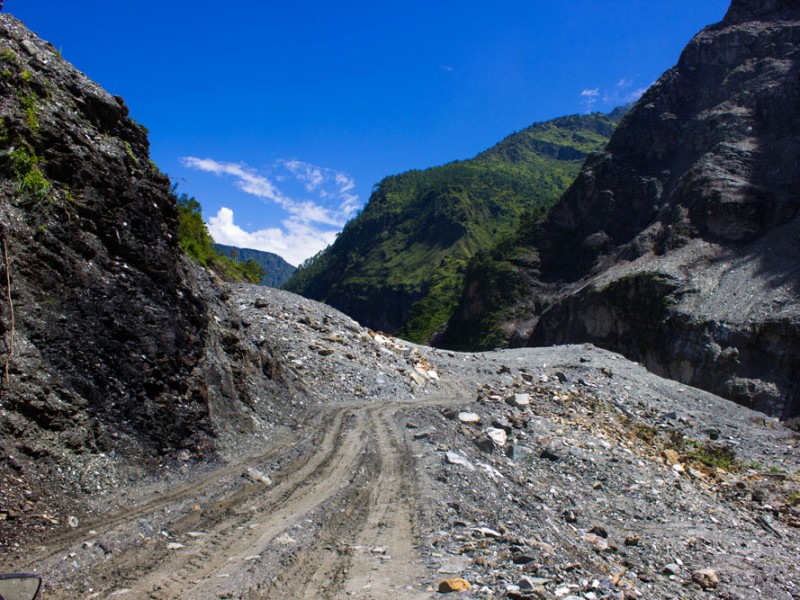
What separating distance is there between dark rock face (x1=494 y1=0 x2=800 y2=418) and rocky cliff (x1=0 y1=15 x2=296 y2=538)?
37.3 meters

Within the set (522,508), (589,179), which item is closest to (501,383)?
(522,508)

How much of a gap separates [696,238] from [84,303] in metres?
56.6

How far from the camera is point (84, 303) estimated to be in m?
6.79

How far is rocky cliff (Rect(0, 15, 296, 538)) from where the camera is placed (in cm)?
588

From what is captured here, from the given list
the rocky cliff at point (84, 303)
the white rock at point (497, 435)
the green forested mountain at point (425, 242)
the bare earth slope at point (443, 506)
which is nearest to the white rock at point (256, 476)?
the bare earth slope at point (443, 506)

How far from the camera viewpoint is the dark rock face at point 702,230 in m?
37.2

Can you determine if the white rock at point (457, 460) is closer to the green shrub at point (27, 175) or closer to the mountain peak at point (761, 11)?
the green shrub at point (27, 175)

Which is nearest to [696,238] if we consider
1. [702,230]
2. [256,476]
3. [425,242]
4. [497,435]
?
[702,230]

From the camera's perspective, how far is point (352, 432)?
10.7m

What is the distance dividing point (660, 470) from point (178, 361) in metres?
10.7

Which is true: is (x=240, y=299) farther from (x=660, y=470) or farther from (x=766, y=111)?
(x=766, y=111)

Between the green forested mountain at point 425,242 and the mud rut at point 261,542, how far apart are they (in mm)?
92169

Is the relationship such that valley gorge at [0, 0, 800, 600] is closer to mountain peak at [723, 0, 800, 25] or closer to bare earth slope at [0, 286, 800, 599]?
bare earth slope at [0, 286, 800, 599]

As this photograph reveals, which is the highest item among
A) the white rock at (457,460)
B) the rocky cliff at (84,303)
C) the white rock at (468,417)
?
the rocky cliff at (84,303)
